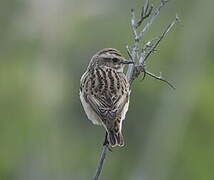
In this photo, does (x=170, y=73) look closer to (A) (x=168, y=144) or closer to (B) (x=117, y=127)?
(A) (x=168, y=144)

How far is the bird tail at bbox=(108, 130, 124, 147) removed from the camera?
10.3 meters

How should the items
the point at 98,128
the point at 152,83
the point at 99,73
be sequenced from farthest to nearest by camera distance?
the point at 152,83, the point at 98,128, the point at 99,73

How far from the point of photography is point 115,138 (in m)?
10.4

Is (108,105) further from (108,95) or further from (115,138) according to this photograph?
(115,138)

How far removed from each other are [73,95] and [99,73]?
52.4 feet

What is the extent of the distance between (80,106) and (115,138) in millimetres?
16516

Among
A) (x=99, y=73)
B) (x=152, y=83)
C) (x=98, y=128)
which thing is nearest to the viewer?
(x=99, y=73)

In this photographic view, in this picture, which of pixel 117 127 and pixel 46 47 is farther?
pixel 46 47

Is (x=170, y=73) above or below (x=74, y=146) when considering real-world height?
above

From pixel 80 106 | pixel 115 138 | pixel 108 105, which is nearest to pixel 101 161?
pixel 115 138

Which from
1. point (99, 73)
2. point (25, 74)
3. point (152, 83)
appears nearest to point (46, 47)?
point (25, 74)

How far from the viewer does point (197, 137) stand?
94.8 ft

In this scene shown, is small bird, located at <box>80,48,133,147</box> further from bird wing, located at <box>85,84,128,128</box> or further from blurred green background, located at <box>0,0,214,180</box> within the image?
blurred green background, located at <box>0,0,214,180</box>

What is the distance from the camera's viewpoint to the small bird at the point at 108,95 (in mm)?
10602
